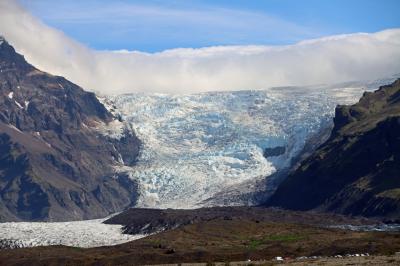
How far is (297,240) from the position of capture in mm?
188625

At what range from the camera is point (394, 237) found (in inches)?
6742

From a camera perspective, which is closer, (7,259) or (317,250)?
(317,250)

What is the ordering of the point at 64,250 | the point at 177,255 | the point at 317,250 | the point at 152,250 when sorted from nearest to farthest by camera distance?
the point at 317,250, the point at 177,255, the point at 152,250, the point at 64,250

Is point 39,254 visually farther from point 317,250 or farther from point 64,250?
point 317,250

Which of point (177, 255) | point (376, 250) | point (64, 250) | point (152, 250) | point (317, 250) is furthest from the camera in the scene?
point (64, 250)

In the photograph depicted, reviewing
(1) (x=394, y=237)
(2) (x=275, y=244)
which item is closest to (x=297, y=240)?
(2) (x=275, y=244)

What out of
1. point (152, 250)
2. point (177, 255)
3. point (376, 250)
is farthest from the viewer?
point (152, 250)

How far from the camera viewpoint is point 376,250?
478 ft

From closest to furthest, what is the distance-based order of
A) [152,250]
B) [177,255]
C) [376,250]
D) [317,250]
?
1. [376,250]
2. [317,250]
3. [177,255]
4. [152,250]

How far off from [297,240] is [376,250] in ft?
143

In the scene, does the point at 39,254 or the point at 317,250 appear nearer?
the point at 317,250

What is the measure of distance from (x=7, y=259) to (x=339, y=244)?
208 feet

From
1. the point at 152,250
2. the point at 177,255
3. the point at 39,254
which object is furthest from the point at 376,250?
the point at 39,254

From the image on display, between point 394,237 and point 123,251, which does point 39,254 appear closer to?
point 123,251
